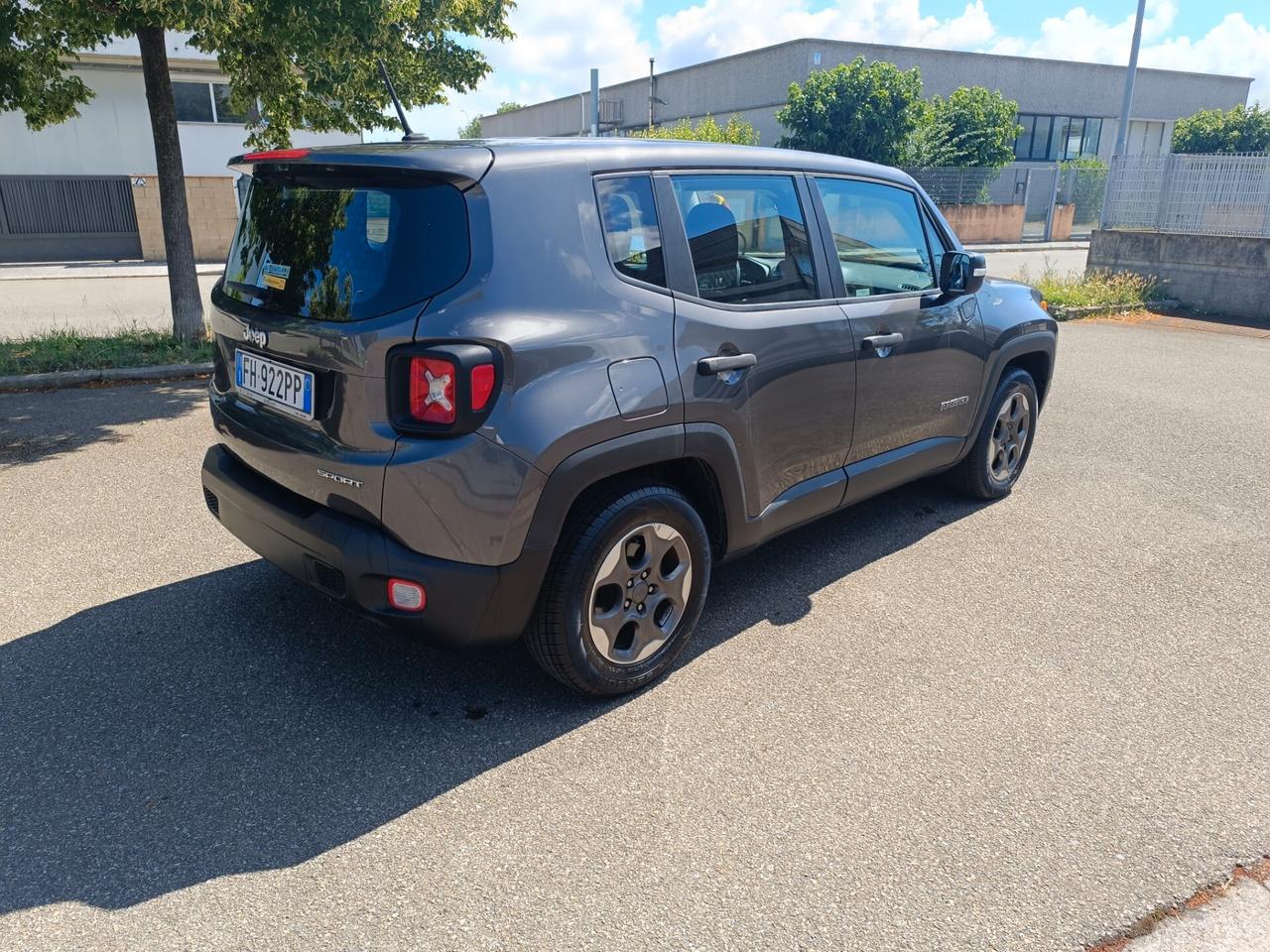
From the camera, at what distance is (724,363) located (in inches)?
128

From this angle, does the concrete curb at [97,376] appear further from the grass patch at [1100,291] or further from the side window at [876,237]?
the grass patch at [1100,291]

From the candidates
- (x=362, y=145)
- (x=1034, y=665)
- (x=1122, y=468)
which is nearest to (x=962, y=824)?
(x=1034, y=665)

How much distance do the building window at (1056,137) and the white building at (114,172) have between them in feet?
101

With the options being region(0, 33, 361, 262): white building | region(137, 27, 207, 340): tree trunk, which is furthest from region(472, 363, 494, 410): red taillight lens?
region(0, 33, 361, 262): white building

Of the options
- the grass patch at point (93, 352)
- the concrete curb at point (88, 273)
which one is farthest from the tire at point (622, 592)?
the concrete curb at point (88, 273)

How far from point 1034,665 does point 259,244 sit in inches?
128

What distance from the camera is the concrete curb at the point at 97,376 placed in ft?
25.5

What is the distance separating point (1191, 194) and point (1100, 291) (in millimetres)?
2115

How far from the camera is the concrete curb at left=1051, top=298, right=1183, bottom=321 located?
12891 millimetres

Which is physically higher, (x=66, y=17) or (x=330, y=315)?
(x=66, y=17)

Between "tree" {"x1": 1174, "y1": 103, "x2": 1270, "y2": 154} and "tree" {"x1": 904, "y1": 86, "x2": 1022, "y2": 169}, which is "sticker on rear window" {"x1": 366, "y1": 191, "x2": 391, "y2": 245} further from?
"tree" {"x1": 1174, "y1": 103, "x2": 1270, "y2": 154}

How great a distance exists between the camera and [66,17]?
23.8ft

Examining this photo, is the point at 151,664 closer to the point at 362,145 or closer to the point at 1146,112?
the point at 362,145

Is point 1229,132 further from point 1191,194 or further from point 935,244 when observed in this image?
point 935,244
